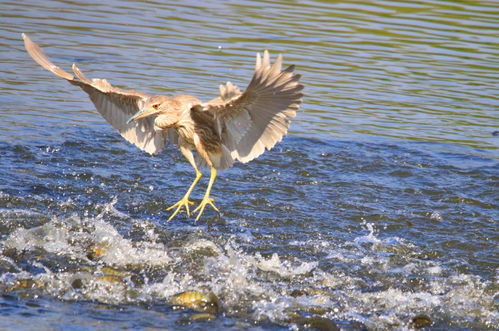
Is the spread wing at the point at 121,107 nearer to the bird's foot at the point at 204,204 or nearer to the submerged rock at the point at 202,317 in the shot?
the bird's foot at the point at 204,204

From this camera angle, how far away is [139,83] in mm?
9875

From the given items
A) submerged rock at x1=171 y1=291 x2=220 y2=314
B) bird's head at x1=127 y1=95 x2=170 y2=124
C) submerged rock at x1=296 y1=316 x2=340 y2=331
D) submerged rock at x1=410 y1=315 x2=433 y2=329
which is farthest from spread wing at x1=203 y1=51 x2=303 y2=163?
submerged rock at x1=410 y1=315 x2=433 y2=329

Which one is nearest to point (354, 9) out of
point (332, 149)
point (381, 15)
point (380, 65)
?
point (381, 15)

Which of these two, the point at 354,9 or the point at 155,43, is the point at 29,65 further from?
the point at 354,9

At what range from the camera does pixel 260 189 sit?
7301 millimetres

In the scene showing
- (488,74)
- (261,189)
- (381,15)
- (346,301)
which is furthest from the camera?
(381,15)

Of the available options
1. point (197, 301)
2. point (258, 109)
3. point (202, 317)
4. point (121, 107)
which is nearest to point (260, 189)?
point (121, 107)

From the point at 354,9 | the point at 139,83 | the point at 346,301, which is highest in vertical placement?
the point at 354,9

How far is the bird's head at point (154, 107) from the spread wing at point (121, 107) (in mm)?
305

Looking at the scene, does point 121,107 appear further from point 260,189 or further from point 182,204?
point 260,189

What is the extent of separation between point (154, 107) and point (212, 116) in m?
0.47

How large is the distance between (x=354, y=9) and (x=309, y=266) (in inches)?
374

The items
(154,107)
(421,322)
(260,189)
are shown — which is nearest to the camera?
(421,322)

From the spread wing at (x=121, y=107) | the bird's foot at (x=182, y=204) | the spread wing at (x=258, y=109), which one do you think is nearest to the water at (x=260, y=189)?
the bird's foot at (x=182, y=204)
